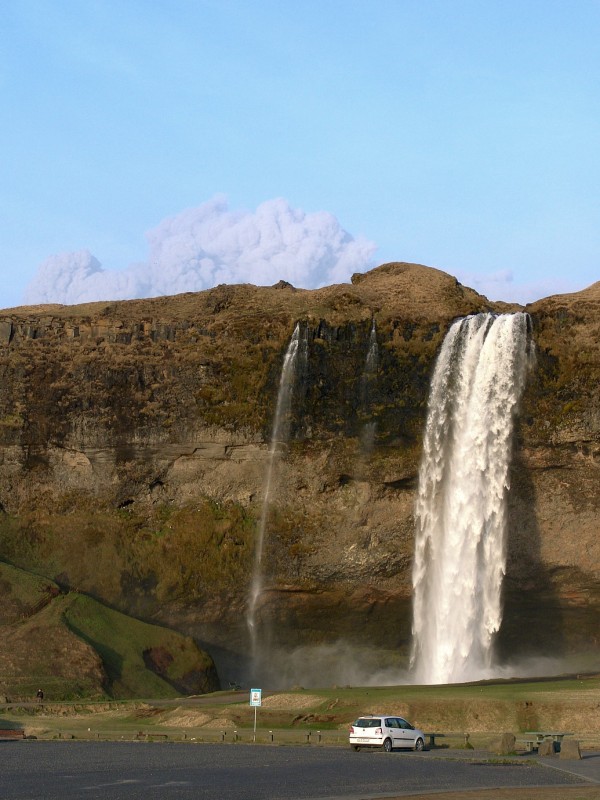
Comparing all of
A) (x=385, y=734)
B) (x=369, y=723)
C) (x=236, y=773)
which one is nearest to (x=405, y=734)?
(x=385, y=734)

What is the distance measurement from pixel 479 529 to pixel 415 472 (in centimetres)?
673

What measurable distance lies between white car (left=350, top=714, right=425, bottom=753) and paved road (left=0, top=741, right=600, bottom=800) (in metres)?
0.58

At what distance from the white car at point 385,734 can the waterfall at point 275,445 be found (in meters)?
37.0

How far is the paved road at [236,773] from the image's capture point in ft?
108

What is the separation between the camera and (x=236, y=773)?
38000 millimetres

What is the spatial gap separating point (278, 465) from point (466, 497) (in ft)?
46.3

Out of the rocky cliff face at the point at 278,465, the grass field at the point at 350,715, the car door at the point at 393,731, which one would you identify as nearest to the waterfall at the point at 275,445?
the rocky cliff face at the point at 278,465

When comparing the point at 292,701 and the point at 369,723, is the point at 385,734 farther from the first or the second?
the point at 292,701

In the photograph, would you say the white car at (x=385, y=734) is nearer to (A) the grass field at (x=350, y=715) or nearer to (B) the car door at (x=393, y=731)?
(B) the car door at (x=393, y=731)

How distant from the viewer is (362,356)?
A: 84.8 meters

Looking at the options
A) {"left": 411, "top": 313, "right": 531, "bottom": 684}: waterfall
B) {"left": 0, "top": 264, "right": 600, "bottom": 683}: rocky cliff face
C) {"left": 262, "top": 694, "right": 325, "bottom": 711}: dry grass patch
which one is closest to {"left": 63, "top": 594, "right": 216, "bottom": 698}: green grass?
{"left": 0, "top": 264, "right": 600, "bottom": 683}: rocky cliff face

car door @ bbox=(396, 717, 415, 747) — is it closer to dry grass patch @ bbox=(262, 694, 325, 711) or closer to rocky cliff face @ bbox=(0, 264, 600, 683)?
dry grass patch @ bbox=(262, 694, 325, 711)

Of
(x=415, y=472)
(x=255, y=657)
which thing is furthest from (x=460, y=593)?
(x=255, y=657)

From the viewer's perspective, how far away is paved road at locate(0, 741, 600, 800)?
3291 cm
